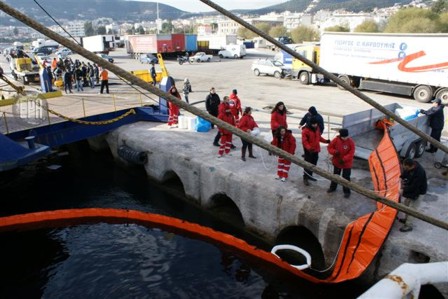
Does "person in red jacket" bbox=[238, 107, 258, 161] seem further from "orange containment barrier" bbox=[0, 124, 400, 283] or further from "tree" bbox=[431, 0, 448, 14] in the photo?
"tree" bbox=[431, 0, 448, 14]

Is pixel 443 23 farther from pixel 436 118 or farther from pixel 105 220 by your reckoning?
pixel 105 220

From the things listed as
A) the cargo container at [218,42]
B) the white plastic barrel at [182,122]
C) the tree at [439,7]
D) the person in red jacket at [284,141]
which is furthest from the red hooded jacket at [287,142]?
the tree at [439,7]

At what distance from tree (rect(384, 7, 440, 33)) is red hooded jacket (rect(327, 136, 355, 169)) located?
60851mm

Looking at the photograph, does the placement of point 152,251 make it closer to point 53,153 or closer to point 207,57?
point 53,153

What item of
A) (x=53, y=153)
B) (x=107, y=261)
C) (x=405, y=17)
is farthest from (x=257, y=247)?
(x=405, y=17)

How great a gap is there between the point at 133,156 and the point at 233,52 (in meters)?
42.3

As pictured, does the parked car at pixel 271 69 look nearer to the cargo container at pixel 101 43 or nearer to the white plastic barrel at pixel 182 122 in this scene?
the white plastic barrel at pixel 182 122

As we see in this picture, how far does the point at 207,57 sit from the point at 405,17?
4112 centimetres

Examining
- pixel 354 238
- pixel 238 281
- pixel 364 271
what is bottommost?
pixel 238 281

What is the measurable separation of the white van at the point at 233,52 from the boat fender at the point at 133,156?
4139 centimetres

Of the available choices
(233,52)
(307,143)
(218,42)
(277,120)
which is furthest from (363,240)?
(218,42)

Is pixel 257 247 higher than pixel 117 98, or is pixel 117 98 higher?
pixel 117 98

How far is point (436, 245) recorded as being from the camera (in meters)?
6.56

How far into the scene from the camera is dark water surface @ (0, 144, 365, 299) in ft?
25.3
